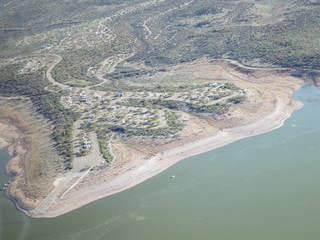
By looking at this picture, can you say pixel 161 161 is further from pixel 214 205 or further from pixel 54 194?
pixel 54 194

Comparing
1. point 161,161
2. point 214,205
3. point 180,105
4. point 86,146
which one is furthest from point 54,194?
point 180,105

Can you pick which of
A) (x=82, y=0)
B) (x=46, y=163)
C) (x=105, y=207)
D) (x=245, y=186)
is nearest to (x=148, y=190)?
(x=105, y=207)

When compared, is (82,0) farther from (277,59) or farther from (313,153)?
(313,153)

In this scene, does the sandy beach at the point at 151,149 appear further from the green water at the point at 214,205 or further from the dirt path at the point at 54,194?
the green water at the point at 214,205

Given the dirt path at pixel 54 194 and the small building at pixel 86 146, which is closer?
the dirt path at pixel 54 194

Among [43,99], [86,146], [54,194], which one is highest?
[43,99]

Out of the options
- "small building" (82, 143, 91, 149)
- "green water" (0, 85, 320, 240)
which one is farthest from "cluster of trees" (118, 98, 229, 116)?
"small building" (82, 143, 91, 149)

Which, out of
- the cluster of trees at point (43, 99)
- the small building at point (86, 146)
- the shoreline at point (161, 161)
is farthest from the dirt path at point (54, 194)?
the small building at point (86, 146)
